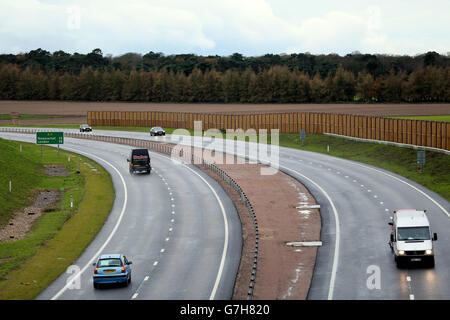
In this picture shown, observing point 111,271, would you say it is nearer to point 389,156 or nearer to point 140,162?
point 140,162

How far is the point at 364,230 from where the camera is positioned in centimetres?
4284

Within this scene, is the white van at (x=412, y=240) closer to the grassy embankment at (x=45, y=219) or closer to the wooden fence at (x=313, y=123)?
the grassy embankment at (x=45, y=219)

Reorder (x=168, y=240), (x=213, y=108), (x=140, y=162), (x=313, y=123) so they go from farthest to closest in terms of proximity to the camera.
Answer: (x=213, y=108), (x=313, y=123), (x=140, y=162), (x=168, y=240)

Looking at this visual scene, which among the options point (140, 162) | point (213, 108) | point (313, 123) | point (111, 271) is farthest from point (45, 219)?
point (213, 108)

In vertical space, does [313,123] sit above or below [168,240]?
above

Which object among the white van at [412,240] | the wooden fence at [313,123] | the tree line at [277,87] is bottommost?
the white van at [412,240]

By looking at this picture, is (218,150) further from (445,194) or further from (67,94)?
(67,94)

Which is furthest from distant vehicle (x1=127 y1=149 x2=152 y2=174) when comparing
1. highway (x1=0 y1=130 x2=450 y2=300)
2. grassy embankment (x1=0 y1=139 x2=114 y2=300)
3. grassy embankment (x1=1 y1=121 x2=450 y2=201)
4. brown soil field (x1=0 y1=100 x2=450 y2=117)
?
brown soil field (x1=0 y1=100 x2=450 y2=117)

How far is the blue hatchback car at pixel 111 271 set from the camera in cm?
3148

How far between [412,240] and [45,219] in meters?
29.1

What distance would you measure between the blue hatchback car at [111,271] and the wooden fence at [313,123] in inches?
1746

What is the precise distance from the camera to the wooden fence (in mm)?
Answer: 71688

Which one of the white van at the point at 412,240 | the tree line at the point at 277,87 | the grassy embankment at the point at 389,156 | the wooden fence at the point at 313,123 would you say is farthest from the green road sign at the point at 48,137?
the tree line at the point at 277,87

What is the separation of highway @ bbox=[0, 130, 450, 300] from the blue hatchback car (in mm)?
8856
